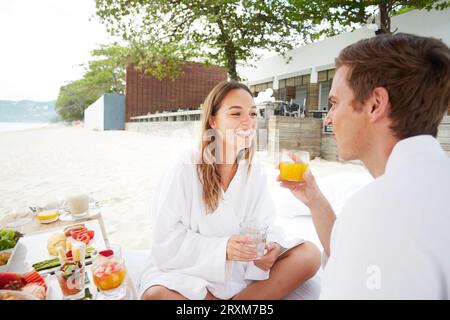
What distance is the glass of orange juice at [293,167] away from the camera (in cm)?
146

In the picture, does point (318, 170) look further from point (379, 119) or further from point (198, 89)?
point (198, 89)

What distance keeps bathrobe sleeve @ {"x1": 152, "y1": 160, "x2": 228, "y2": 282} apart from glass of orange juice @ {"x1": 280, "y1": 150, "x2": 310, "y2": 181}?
19.0 inches

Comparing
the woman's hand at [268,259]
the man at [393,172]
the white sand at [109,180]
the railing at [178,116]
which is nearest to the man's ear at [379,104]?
the man at [393,172]

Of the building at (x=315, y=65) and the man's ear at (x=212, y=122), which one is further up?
the building at (x=315, y=65)

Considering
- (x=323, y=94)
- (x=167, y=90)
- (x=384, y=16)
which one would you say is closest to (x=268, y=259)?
(x=384, y=16)

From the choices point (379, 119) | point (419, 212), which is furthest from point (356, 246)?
point (379, 119)

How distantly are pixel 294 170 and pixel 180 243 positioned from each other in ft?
2.48

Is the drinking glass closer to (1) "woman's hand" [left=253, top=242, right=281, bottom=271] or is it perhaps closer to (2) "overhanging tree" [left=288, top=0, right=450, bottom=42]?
(1) "woman's hand" [left=253, top=242, right=281, bottom=271]

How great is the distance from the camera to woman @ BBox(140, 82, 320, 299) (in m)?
1.47

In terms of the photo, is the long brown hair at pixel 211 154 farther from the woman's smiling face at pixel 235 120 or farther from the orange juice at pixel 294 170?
the orange juice at pixel 294 170

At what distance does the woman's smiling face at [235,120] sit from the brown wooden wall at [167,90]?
824 inches

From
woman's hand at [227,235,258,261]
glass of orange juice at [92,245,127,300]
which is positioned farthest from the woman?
glass of orange juice at [92,245,127,300]

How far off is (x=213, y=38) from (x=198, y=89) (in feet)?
43.6

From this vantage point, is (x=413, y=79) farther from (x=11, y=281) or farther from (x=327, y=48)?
(x=327, y=48)
